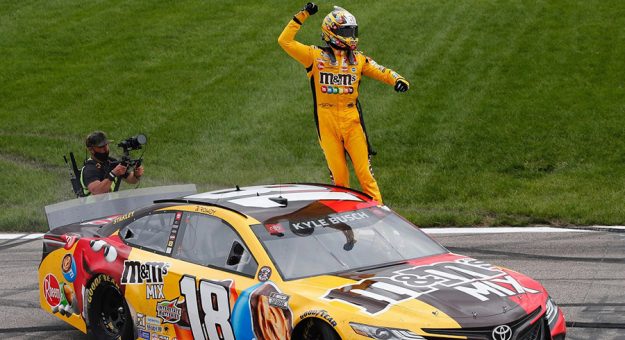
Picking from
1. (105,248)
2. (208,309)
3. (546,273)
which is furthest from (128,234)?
(546,273)

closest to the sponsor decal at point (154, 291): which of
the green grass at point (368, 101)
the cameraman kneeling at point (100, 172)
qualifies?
the cameraman kneeling at point (100, 172)

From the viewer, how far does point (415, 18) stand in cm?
2202

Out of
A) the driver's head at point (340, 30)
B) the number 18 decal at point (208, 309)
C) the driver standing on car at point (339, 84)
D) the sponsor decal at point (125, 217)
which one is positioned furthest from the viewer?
the driver standing on car at point (339, 84)

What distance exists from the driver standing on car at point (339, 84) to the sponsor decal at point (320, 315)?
179 inches

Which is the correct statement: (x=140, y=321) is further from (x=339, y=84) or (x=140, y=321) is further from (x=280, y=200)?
(x=339, y=84)

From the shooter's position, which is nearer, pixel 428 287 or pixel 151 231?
pixel 428 287

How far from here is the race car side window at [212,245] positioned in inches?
281

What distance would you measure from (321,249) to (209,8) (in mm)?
17758

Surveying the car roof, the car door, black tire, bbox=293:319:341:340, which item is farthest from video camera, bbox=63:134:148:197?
black tire, bbox=293:319:341:340

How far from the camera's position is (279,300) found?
6684mm

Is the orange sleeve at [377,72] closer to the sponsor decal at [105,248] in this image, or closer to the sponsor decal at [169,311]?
the sponsor decal at [105,248]

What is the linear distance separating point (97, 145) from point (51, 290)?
2.68 meters

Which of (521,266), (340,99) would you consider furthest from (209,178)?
(521,266)

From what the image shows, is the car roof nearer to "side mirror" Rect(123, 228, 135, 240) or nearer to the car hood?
"side mirror" Rect(123, 228, 135, 240)
